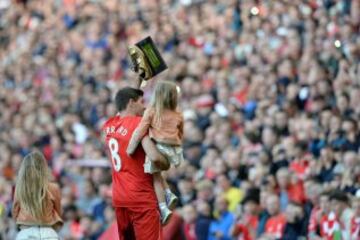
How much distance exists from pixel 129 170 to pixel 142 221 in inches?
18.1

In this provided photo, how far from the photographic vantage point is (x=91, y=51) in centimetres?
2517

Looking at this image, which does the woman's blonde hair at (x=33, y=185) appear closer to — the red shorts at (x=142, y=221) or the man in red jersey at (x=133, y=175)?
the man in red jersey at (x=133, y=175)

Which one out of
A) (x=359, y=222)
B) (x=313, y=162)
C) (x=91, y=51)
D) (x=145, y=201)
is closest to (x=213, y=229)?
(x=313, y=162)

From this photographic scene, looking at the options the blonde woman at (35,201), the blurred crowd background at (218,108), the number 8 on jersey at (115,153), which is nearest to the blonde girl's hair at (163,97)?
the number 8 on jersey at (115,153)

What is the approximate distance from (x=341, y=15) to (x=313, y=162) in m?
4.23

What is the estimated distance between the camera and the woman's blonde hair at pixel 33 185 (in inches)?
490

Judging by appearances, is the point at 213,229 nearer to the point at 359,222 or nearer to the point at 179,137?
the point at 359,222

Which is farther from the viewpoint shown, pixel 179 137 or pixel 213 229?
pixel 213 229

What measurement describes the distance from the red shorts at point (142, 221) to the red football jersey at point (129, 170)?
0.06 meters

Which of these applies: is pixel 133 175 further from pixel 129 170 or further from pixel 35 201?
pixel 35 201

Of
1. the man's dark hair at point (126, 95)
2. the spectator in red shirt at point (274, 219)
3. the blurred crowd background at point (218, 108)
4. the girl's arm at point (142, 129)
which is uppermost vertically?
the man's dark hair at point (126, 95)

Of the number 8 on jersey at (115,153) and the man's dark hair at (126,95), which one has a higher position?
the man's dark hair at (126,95)

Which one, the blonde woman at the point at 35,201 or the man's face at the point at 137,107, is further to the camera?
the man's face at the point at 137,107

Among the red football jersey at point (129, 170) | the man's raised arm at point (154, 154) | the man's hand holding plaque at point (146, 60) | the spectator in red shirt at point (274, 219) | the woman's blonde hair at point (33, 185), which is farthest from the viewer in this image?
the spectator in red shirt at point (274, 219)
